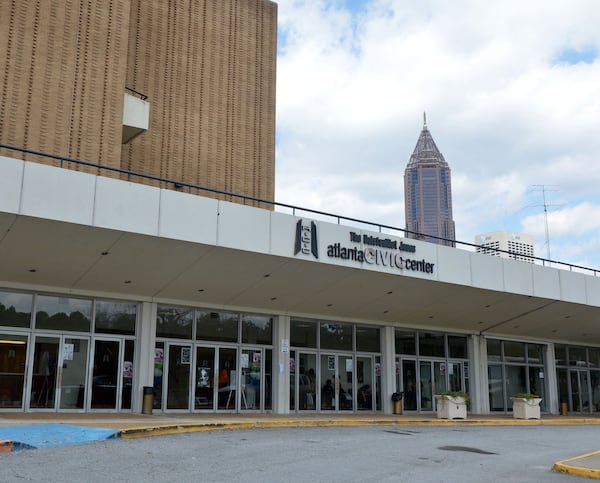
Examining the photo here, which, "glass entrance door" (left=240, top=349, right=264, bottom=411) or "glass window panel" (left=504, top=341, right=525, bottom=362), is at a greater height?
"glass window panel" (left=504, top=341, right=525, bottom=362)

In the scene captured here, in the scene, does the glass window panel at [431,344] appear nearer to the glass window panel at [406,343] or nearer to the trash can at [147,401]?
the glass window panel at [406,343]

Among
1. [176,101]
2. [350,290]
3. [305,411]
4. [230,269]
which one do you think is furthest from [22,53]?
[305,411]

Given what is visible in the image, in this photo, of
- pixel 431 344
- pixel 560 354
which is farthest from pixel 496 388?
pixel 560 354

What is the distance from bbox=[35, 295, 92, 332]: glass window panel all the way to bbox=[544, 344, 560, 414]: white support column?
76.6 ft

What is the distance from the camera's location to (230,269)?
2033 centimetres

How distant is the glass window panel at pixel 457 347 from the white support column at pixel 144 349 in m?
14.2

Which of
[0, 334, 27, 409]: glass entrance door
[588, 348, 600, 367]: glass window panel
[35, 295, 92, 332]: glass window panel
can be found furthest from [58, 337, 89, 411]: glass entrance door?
[588, 348, 600, 367]: glass window panel

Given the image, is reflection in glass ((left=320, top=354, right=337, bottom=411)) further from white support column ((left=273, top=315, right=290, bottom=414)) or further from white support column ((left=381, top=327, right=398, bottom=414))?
white support column ((left=381, top=327, right=398, bottom=414))

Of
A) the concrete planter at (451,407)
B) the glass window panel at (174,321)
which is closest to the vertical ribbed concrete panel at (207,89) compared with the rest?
the glass window panel at (174,321)

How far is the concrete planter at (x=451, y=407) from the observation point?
24656mm

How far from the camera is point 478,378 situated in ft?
101

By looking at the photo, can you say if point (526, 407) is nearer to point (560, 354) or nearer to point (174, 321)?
point (560, 354)

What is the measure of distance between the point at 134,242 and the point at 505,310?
16.8m

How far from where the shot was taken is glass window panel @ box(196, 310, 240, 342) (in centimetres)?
2336
